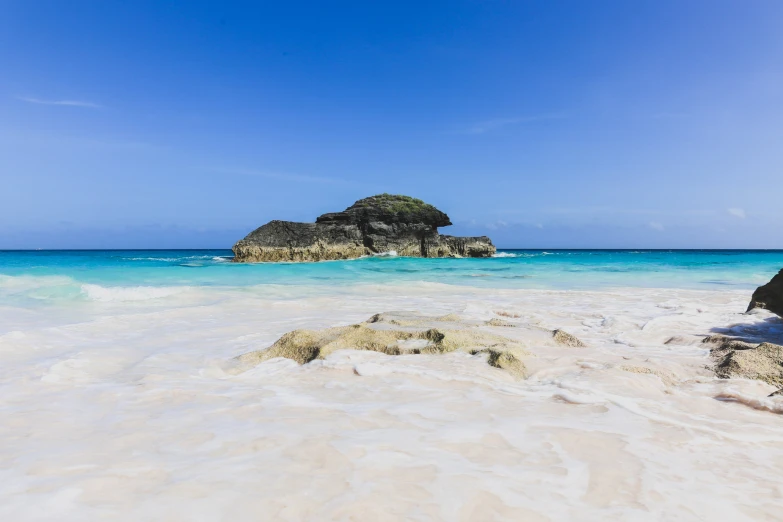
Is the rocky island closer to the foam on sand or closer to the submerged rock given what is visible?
the foam on sand

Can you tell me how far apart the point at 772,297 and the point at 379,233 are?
35440 millimetres

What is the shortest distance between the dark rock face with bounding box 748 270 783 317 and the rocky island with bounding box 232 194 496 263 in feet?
109

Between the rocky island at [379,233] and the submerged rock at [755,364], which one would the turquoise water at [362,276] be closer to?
the submerged rock at [755,364]

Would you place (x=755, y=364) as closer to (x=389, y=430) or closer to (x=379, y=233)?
(x=389, y=430)

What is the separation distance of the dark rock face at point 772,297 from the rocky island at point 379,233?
33.2 metres

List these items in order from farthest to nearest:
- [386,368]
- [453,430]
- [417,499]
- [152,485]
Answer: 1. [386,368]
2. [453,430]
3. [152,485]
4. [417,499]

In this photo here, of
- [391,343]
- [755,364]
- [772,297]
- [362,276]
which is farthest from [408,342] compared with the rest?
[362,276]

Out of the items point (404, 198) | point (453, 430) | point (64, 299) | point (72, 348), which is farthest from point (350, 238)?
point (453, 430)

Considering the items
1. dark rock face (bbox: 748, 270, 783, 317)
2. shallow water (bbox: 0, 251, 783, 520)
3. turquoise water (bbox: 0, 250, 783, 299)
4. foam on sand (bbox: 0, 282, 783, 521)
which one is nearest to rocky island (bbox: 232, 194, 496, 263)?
turquoise water (bbox: 0, 250, 783, 299)

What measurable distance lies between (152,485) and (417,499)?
1.06 metres

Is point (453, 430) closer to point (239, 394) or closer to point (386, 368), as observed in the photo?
point (386, 368)

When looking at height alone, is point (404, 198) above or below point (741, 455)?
above

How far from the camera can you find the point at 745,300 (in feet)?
31.5

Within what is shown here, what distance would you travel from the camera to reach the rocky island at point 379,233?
38.3m
